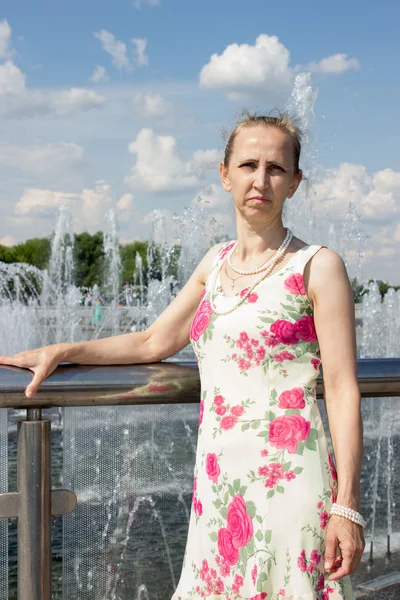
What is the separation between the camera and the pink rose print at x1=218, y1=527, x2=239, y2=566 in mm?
1967

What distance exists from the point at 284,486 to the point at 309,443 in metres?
0.12

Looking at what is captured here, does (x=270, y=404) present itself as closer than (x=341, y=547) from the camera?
No

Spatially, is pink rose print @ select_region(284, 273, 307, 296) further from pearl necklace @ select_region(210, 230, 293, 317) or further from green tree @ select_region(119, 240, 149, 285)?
green tree @ select_region(119, 240, 149, 285)

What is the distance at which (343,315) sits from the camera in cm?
194

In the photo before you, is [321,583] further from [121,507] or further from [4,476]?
[4,476]

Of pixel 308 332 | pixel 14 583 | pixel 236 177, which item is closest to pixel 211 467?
pixel 308 332

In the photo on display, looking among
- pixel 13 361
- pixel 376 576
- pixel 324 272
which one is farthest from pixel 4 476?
pixel 376 576

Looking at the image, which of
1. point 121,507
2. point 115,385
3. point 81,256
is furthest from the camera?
point 81,256

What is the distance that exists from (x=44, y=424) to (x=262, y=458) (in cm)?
54

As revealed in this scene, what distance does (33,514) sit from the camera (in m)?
1.97

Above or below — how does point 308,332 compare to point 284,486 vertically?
above

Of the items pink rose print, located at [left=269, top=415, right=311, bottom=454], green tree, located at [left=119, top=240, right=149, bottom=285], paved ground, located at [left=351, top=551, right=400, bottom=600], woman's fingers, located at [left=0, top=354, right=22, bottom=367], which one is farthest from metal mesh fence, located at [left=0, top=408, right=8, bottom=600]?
green tree, located at [left=119, top=240, right=149, bottom=285]

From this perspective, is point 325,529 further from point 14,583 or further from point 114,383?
point 14,583

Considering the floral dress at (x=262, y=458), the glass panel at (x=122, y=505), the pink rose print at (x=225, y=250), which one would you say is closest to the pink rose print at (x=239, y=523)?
the floral dress at (x=262, y=458)
